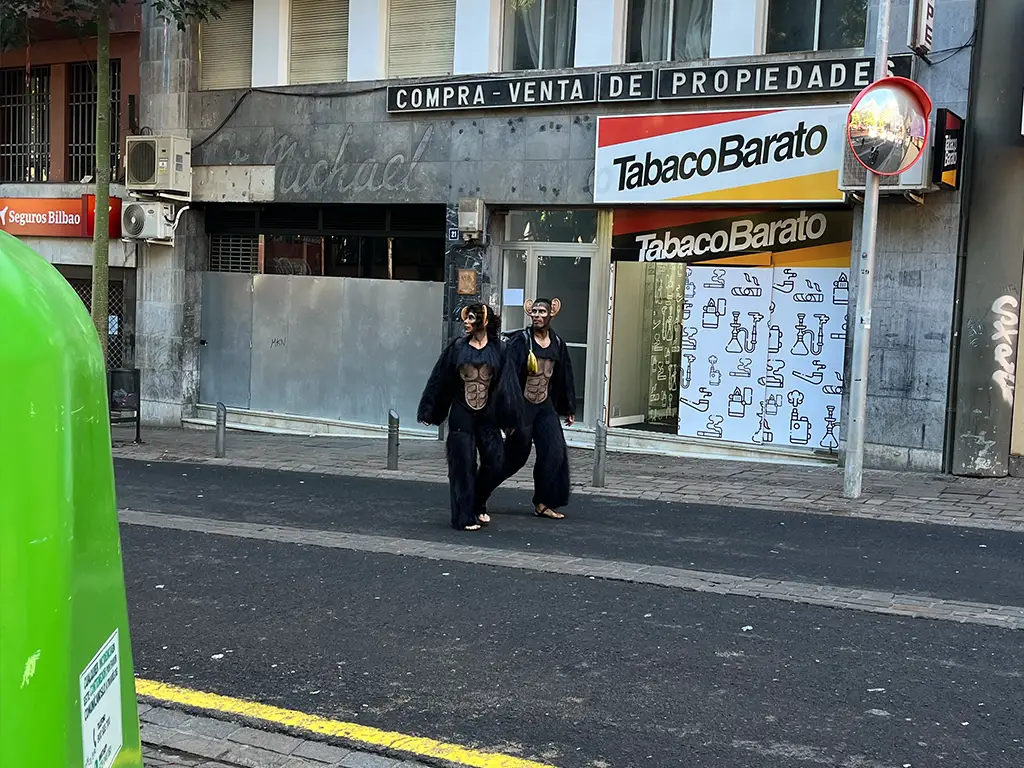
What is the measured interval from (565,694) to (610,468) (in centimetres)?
794

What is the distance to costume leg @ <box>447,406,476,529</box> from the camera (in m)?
8.77

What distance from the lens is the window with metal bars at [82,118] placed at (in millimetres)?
18734

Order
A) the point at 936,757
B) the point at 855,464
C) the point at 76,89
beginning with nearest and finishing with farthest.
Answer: the point at 936,757 → the point at 855,464 → the point at 76,89

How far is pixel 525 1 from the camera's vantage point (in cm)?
1483

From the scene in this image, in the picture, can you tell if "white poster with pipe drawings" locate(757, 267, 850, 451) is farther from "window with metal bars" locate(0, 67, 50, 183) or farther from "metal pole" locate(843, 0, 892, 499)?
"window with metal bars" locate(0, 67, 50, 183)

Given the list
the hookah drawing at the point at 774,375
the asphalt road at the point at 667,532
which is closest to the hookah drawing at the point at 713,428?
the hookah drawing at the point at 774,375

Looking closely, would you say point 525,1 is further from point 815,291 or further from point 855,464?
point 855,464

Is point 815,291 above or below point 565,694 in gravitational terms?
above

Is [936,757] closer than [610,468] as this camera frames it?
Yes

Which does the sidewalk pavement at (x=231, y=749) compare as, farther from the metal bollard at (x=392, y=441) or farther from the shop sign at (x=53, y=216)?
the shop sign at (x=53, y=216)

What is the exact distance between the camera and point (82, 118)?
62.1ft

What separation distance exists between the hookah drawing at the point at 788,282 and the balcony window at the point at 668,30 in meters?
2.82

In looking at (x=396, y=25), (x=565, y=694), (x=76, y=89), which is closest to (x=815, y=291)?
(x=396, y=25)

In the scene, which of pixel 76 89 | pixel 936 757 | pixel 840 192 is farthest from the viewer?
pixel 76 89
